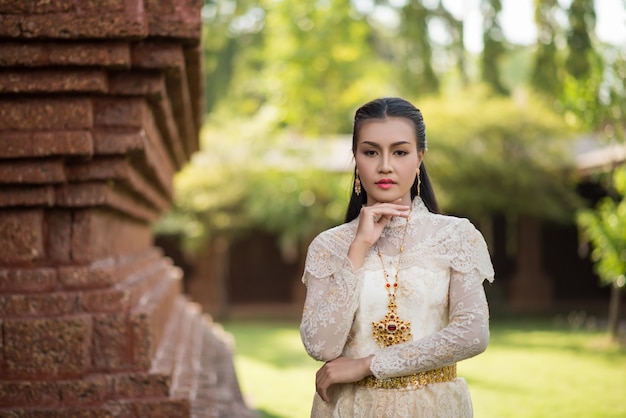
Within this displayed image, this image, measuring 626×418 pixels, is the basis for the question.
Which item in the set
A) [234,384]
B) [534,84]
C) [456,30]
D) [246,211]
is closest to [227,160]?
[246,211]

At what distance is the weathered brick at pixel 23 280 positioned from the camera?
3.01m

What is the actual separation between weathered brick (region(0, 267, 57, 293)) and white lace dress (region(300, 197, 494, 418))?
3.42ft

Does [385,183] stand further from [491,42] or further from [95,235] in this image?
[491,42]

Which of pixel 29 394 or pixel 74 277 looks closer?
pixel 29 394

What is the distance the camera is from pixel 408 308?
98.6 inches

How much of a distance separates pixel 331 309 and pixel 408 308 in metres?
0.24

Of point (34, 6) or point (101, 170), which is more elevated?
point (34, 6)

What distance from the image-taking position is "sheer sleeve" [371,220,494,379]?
2398 mm

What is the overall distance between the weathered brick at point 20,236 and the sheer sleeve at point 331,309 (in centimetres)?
113

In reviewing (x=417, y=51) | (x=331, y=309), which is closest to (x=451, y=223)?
(x=331, y=309)

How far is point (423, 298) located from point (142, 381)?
44.4 inches

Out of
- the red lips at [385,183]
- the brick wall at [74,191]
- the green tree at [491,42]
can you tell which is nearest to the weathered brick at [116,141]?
the brick wall at [74,191]

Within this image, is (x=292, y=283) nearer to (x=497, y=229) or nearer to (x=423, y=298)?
(x=497, y=229)

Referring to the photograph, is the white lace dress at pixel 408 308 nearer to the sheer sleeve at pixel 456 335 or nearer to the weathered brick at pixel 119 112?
the sheer sleeve at pixel 456 335
